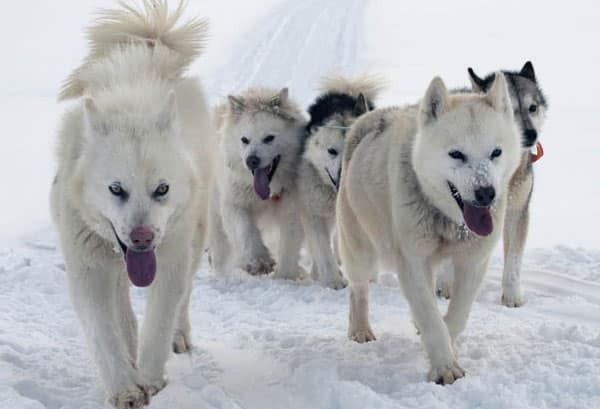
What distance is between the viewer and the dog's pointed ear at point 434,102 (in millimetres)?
3920

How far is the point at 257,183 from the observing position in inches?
270

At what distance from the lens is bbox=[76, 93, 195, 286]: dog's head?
3.31m

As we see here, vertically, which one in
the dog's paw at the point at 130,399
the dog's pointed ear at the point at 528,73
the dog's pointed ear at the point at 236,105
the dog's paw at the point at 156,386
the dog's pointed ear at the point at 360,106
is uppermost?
the dog's pointed ear at the point at 528,73

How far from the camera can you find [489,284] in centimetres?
619

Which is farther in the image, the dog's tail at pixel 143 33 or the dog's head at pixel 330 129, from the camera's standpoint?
the dog's head at pixel 330 129

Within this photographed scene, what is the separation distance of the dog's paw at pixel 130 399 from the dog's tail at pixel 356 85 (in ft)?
13.0

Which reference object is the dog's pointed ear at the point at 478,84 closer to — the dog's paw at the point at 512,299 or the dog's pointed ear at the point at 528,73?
the dog's pointed ear at the point at 528,73

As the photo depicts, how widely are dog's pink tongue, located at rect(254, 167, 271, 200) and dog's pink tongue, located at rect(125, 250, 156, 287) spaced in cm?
344

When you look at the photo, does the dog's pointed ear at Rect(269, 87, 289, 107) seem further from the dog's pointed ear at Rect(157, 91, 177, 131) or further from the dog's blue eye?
the dog's blue eye

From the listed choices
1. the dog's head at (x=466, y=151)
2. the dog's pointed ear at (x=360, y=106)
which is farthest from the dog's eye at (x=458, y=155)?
the dog's pointed ear at (x=360, y=106)

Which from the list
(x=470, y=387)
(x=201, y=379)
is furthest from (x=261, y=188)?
(x=470, y=387)

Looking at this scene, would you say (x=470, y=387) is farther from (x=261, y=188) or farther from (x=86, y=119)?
(x=261, y=188)

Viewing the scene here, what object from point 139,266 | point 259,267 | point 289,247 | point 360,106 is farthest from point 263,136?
point 139,266

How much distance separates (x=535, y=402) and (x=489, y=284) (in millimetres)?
2734
